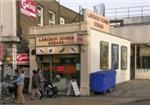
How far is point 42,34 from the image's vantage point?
27734mm

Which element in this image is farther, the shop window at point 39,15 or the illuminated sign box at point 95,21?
the shop window at point 39,15

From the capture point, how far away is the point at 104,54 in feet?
93.1

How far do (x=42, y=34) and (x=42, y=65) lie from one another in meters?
2.07

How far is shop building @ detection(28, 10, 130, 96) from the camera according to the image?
2584 cm

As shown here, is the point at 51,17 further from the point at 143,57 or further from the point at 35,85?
the point at 35,85

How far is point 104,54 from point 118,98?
4934 millimetres

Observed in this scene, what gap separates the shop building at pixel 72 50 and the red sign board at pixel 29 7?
2.23 m

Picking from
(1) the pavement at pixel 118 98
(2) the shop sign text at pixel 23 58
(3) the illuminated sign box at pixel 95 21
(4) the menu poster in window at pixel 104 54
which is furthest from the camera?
(2) the shop sign text at pixel 23 58

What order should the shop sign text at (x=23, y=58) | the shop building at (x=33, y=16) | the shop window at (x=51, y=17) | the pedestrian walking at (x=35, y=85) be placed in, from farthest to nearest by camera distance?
the shop window at (x=51, y=17) < the shop building at (x=33, y=16) < the shop sign text at (x=23, y=58) < the pedestrian walking at (x=35, y=85)

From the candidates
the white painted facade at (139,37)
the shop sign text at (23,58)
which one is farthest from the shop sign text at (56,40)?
the white painted facade at (139,37)

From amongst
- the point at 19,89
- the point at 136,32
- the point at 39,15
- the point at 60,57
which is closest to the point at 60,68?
the point at 60,57

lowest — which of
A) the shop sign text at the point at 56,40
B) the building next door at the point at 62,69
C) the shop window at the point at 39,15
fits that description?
the building next door at the point at 62,69

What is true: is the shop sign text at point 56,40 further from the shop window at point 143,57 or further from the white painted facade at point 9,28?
the shop window at point 143,57

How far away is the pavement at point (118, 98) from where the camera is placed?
2192cm
